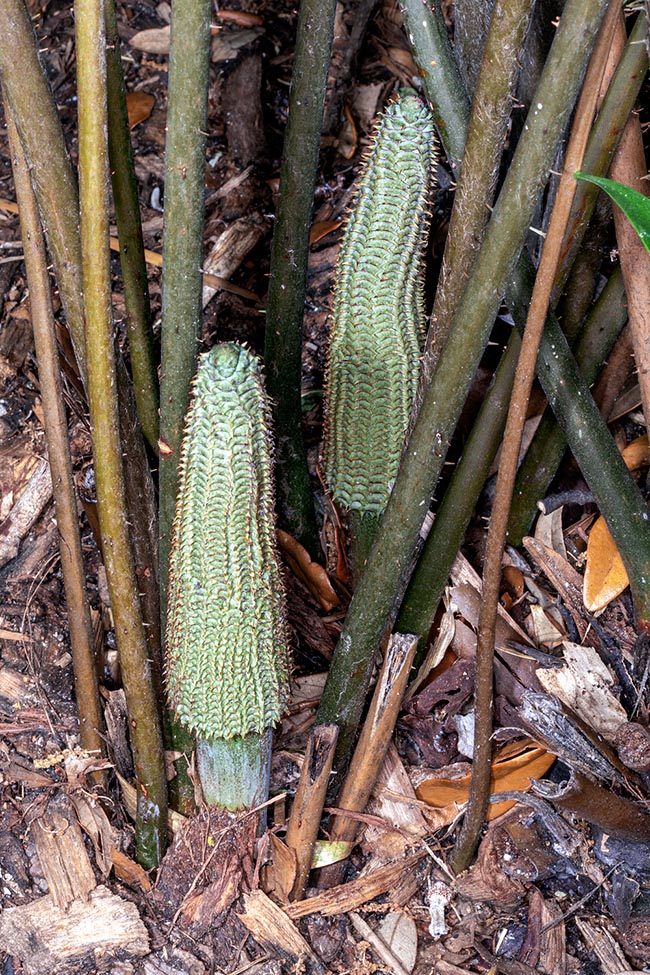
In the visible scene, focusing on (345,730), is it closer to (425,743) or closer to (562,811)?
(425,743)

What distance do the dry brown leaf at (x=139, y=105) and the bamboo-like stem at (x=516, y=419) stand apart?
1.16 metres

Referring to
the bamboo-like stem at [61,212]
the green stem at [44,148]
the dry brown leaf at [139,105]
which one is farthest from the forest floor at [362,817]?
the dry brown leaf at [139,105]

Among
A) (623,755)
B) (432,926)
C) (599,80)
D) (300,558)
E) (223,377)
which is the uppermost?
(599,80)

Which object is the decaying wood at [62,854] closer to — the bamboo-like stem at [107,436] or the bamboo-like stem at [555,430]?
the bamboo-like stem at [107,436]

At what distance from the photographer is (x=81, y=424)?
1738 millimetres

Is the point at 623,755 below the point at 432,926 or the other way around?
the other way around

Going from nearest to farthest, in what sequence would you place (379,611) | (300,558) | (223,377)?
(223,377) < (379,611) < (300,558)

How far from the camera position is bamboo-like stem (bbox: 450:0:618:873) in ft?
3.56

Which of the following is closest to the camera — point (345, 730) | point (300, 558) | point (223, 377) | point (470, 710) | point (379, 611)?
point (223, 377)

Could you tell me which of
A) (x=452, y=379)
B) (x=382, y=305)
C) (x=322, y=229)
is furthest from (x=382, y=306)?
(x=322, y=229)

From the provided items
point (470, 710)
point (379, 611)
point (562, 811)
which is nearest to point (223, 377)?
point (379, 611)

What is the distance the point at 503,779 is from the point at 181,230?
0.90 metres

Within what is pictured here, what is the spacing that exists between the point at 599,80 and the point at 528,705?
2.63ft

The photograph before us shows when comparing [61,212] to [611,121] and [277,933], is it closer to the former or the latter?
[611,121]
